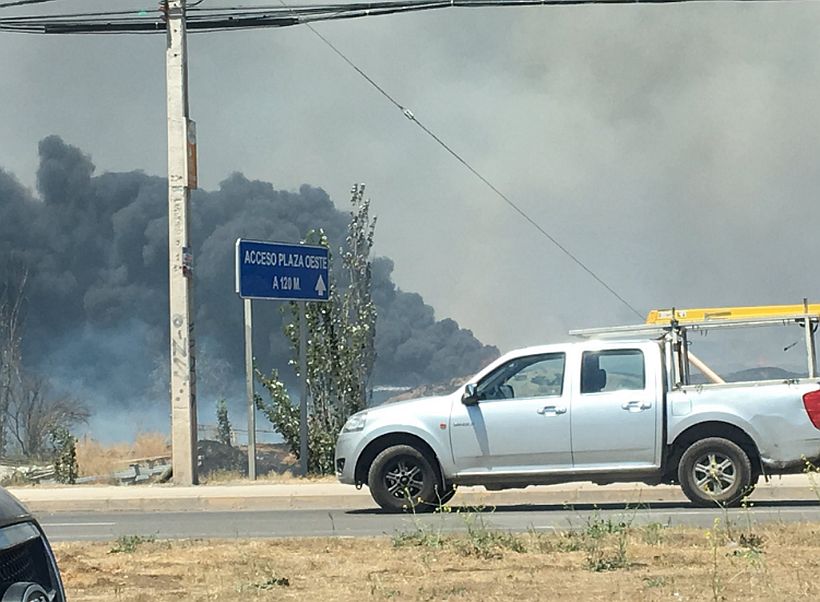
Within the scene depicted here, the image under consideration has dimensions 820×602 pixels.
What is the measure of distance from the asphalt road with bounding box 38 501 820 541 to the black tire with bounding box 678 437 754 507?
0.21 m

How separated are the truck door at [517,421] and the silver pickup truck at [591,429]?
0.03 feet

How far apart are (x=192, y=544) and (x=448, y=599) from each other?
395 cm

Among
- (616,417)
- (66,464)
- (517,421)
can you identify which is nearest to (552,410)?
(517,421)

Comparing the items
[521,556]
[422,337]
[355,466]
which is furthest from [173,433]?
[422,337]

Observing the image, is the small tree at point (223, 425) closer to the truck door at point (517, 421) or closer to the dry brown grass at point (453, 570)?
the truck door at point (517, 421)

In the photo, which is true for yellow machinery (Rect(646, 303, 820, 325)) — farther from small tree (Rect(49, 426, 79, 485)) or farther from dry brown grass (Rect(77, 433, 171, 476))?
dry brown grass (Rect(77, 433, 171, 476))

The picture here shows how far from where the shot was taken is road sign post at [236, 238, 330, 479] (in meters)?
21.1

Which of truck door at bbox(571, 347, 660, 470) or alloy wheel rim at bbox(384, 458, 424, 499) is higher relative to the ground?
truck door at bbox(571, 347, 660, 470)

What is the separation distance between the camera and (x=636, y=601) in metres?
7.26

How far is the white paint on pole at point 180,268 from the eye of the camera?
20.3 meters

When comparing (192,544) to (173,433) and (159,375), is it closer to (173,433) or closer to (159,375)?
(173,433)

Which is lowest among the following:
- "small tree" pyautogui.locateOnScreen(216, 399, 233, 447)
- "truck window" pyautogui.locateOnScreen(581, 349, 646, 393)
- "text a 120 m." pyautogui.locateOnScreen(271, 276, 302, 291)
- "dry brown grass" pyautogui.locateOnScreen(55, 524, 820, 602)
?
"dry brown grass" pyautogui.locateOnScreen(55, 524, 820, 602)

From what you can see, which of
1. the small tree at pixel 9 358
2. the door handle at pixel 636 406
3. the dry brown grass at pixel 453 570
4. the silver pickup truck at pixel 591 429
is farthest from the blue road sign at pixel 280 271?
the small tree at pixel 9 358

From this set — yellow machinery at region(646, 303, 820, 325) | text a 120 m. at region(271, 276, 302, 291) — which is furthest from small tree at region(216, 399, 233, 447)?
yellow machinery at region(646, 303, 820, 325)
